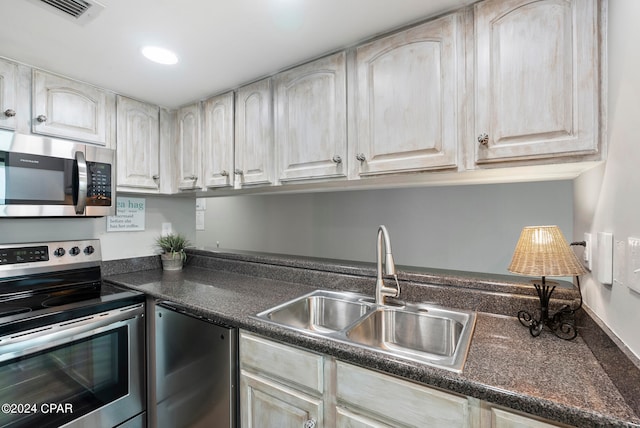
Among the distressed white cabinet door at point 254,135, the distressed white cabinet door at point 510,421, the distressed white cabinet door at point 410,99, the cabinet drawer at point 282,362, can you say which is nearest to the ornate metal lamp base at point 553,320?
the distressed white cabinet door at point 510,421

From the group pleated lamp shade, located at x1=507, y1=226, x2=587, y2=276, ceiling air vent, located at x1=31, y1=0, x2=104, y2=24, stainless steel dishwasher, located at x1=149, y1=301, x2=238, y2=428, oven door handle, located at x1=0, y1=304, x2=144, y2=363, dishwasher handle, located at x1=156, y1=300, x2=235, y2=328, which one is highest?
ceiling air vent, located at x1=31, y1=0, x2=104, y2=24

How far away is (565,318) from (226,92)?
2113mm

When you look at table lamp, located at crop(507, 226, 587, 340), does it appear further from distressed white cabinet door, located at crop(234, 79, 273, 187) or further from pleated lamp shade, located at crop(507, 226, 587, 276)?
distressed white cabinet door, located at crop(234, 79, 273, 187)

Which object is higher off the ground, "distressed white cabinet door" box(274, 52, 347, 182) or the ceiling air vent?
the ceiling air vent

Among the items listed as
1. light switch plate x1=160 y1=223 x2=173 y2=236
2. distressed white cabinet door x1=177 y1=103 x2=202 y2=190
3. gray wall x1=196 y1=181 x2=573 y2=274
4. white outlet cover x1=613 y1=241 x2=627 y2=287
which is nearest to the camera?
white outlet cover x1=613 y1=241 x2=627 y2=287

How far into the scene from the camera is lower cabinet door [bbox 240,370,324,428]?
103 centimetres

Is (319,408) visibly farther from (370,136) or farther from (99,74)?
(99,74)

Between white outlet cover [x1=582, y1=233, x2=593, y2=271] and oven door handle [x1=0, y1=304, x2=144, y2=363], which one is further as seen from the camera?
oven door handle [x1=0, y1=304, x2=144, y2=363]

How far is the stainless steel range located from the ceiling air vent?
1.27m

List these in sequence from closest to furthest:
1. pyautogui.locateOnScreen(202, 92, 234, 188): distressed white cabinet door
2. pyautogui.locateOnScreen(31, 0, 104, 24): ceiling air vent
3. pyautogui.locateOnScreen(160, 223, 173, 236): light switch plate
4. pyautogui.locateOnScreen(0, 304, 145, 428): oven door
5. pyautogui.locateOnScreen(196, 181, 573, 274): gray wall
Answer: pyautogui.locateOnScreen(31, 0, 104, 24): ceiling air vent → pyautogui.locateOnScreen(0, 304, 145, 428): oven door → pyautogui.locateOnScreen(202, 92, 234, 188): distressed white cabinet door → pyautogui.locateOnScreen(160, 223, 173, 236): light switch plate → pyautogui.locateOnScreen(196, 181, 573, 274): gray wall

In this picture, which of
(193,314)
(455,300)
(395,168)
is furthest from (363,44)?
(193,314)

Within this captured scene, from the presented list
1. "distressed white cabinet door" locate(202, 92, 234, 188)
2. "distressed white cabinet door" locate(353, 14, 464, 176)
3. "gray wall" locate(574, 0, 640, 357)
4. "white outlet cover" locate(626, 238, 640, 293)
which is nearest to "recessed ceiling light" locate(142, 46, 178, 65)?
"distressed white cabinet door" locate(202, 92, 234, 188)

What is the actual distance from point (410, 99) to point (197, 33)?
100 cm

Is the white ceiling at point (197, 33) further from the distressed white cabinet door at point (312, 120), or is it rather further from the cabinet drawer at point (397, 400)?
the cabinet drawer at point (397, 400)
